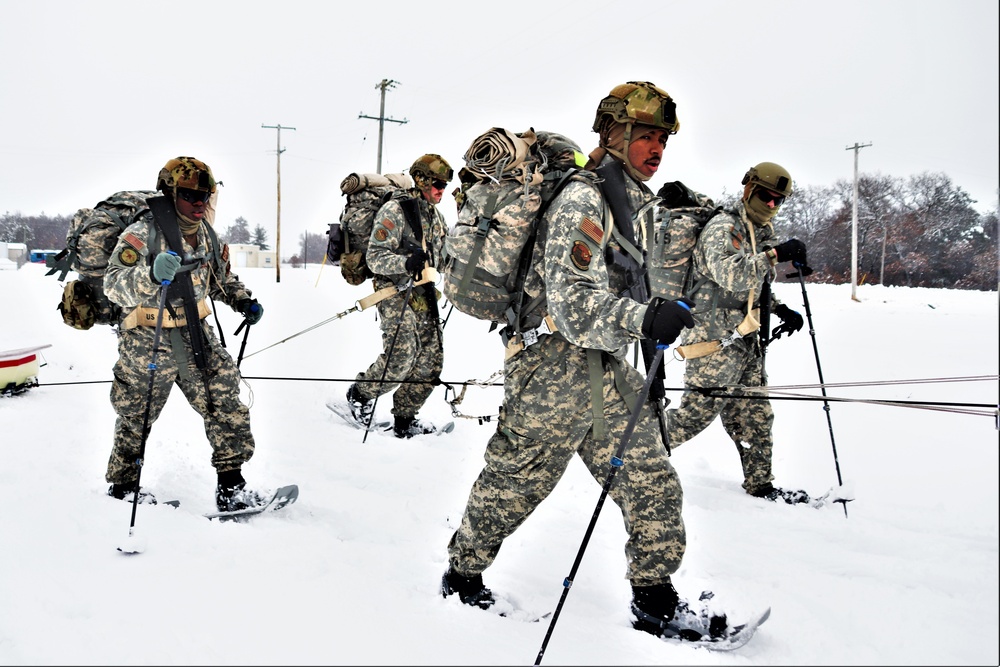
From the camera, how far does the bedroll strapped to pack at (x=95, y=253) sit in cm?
474

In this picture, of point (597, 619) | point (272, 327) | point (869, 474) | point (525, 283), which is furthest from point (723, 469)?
point (272, 327)

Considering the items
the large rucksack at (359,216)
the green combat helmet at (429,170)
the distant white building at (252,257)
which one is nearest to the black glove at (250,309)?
the large rucksack at (359,216)

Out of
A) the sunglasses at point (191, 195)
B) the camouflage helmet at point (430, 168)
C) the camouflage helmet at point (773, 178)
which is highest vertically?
the camouflage helmet at point (430, 168)

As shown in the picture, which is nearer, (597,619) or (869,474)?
(597,619)

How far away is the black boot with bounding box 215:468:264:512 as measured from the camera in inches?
185

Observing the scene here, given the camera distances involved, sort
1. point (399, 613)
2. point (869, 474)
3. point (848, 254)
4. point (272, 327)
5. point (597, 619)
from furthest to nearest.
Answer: point (848, 254) < point (272, 327) < point (869, 474) < point (597, 619) < point (399, 613)

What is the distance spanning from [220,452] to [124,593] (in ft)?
6.07

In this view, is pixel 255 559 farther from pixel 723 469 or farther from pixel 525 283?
pixel 723 469

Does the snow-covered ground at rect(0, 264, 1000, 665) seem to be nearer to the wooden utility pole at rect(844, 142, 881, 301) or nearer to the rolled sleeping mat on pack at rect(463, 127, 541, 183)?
the rolled sleeping mat on pack at rect(463, 127, 541, 183)

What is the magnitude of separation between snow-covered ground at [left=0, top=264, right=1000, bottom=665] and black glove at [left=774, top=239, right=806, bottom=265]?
111 centimetres

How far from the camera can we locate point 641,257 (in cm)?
312

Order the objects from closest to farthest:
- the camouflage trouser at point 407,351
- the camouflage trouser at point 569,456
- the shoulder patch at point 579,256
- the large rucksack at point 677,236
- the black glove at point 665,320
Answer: the black glove at point 665,320, the shoulder patch at point 579,256, the camouflage trouser at point 569,456, the large rucksack at point 677,236, the camouflage trouser at point 407,351

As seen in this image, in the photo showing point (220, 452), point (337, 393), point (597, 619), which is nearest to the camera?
point (597, 619)

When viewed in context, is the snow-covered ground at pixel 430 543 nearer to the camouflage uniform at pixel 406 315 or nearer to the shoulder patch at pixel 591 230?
the camouflage uniform at pixel 406 315
